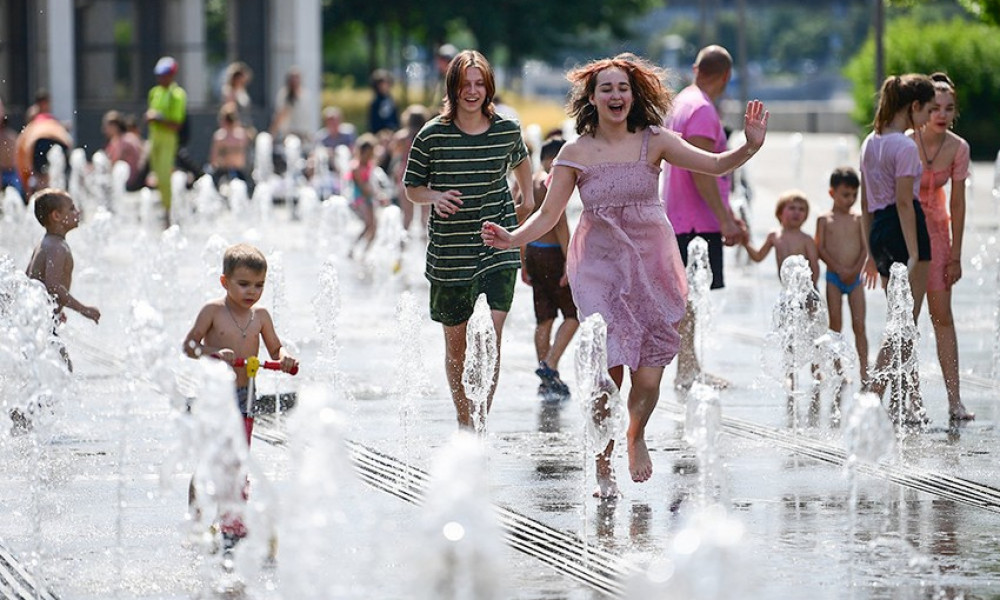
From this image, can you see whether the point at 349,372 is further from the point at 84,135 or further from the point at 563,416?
the point at 84,135

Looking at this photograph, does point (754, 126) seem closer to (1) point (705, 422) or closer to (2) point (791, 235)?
(1) point (705, 422)

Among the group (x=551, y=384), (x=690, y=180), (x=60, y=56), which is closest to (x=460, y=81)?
(x=690, y=180)

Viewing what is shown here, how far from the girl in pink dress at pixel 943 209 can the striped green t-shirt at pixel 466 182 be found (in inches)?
80.5

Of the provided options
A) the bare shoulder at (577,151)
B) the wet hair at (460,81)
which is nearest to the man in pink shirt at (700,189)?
the wet hair at (460,81)

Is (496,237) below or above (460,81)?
below

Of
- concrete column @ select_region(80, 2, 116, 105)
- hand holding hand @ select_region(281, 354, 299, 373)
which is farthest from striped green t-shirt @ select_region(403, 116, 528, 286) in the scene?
concrete column @ select_region(80, 2, 116, 105)

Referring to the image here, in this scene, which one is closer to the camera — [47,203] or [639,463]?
[639,463]

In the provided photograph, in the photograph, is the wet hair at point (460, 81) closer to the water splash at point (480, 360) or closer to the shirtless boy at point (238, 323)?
the water splash at point (480, 360)

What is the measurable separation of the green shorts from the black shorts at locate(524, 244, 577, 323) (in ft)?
5.56

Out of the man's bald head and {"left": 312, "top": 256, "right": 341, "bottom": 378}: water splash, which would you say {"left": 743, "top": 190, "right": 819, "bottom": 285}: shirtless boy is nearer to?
the man's bald head

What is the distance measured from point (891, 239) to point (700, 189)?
1.15 metres

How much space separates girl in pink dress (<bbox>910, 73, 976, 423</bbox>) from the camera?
29.9 feet

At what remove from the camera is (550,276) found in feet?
33.3

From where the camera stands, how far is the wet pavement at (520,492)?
5918mm
